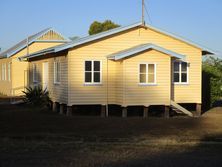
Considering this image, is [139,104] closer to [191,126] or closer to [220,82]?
[191,126]

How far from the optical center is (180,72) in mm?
26281

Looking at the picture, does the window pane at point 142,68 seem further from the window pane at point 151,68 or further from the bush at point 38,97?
the bush at point 38,97

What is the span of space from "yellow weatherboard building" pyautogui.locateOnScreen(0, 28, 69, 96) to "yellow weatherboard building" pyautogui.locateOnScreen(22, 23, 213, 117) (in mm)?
14738

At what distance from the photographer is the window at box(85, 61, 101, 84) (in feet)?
80.5

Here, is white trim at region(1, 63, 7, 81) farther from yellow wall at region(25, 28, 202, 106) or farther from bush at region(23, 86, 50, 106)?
yellow wall at region(25, 28, 202, 106)

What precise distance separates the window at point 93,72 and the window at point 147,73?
6.71 ft

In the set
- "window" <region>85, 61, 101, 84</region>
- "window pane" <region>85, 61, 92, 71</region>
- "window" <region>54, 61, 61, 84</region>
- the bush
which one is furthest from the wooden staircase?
the bush

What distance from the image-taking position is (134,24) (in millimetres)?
25125

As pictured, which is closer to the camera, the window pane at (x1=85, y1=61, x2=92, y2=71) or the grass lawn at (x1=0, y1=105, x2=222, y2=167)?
the grass lawn at (x1=0, y1=105, x2=222, y2=167)

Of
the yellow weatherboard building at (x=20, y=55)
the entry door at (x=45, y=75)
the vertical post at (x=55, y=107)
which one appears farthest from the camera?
the yellow weatherboard building at (x=20, y=55)

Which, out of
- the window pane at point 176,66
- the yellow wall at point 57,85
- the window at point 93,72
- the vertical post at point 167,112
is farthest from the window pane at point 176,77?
the yellow wall at point 57,85

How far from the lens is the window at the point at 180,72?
2616 cm

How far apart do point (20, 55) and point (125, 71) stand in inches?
735

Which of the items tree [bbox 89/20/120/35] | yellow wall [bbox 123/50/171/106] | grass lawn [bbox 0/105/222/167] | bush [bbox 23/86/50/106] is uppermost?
tree [bbox 89/20/120/35]
